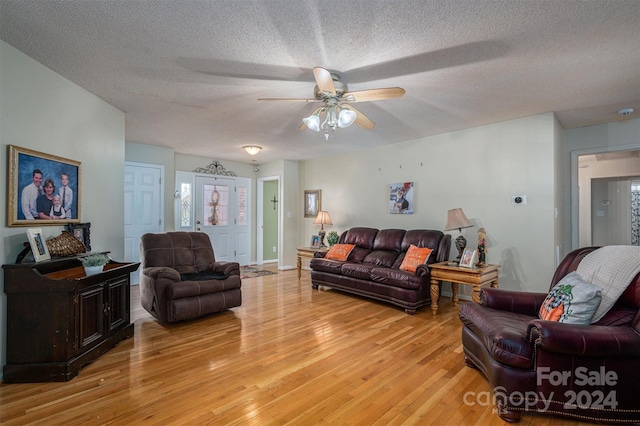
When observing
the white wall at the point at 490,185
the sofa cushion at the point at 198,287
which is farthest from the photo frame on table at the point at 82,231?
the white wall at the point at 490,185

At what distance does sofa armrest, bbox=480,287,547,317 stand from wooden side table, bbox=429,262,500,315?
3.19 ft

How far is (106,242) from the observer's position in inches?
133

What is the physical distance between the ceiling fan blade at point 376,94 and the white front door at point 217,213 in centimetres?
478

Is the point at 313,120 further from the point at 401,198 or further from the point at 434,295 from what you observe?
the point at 401,198

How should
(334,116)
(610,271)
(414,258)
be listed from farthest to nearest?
(414,258), (334,116), (610,271)

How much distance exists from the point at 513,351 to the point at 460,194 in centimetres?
303

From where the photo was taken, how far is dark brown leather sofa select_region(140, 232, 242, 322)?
10.6 ft

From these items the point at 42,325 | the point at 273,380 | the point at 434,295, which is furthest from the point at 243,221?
the point at 273,380

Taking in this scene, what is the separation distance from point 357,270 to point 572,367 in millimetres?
2764

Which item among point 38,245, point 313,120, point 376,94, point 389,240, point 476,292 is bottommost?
point 476,292

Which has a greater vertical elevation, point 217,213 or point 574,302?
point 217,213

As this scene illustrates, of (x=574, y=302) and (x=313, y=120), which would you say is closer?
(x=574, y=302)

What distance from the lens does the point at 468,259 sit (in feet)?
12.0

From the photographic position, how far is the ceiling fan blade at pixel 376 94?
2391 millimetres
